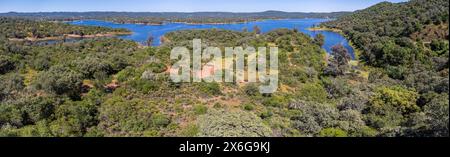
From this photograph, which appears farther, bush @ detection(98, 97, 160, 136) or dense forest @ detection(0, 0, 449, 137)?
bush @ detection(98, 97, 160, 136)

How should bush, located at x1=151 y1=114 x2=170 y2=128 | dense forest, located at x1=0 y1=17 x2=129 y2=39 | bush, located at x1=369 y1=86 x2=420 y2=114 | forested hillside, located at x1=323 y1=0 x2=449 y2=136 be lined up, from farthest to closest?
dense forest, located at x1=0 y1=17 x2=129 y2=39 → forested hillside, located at x1=323 y1=0 x2=449 y2=136 → bush, located at x1=369 y1=86 x2=420 y2=114 → bush, located at x1=151 y1=114 x2=170 y2=128

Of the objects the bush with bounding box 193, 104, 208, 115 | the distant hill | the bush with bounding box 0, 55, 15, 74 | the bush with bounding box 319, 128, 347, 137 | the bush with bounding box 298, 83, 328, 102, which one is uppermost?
the distant hill

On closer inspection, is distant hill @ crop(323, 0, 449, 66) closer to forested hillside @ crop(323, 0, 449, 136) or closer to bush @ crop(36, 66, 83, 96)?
forested hillside @ crop(323, 0, 449, 136)

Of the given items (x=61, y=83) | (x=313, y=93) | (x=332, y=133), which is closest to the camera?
(x=332, y=133)

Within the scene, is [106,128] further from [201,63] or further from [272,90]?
[201,63]

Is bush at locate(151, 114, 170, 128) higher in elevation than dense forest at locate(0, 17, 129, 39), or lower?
lower

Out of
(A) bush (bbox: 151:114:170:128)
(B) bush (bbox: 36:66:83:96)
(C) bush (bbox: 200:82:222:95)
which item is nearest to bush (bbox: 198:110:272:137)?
(A) bush (bbox: 151:114:170:128)

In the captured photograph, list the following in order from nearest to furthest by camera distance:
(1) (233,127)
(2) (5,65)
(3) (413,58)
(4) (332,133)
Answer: (1) (233,127)
(4) (332,133)
(2) (5,65)
(3) (413,58)

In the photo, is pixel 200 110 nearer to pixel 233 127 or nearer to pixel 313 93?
pixel 233 127

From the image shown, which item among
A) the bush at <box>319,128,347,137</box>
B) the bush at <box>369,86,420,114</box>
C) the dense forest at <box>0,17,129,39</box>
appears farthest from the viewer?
the dense forest at <box>0,17,129,39</box>

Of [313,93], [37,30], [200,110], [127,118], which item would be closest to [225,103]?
[200,110]
